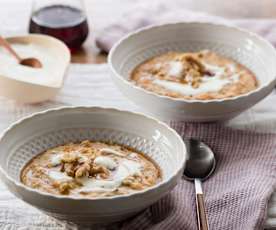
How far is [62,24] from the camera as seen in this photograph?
253cm

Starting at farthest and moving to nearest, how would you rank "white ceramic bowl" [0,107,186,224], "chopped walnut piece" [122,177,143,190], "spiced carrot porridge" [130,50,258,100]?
1. "spiced carrot porridge" [130,50,258,100]
2. "chopped walnut piece" [122,177,143,190]
3. "white ceramic bowl" [0,107,186,224]

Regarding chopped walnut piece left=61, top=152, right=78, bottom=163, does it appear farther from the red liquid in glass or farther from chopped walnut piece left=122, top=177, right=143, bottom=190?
the red liquid in glass

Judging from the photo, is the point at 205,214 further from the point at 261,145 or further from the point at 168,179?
the point at 261,145

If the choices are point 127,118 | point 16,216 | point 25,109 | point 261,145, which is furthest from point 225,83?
point 16,216

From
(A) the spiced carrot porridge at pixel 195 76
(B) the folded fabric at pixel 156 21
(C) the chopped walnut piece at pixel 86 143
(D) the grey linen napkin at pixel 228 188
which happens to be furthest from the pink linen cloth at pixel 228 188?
(B) the folded fabric at pixel 156 21

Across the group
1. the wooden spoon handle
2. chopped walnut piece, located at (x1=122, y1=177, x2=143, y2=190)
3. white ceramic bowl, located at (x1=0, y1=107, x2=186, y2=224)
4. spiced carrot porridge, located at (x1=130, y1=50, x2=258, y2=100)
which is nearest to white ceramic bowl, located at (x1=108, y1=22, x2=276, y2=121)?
spiced carrot porridge, located at (x1=130, y1=50, x2=258, y2=100)

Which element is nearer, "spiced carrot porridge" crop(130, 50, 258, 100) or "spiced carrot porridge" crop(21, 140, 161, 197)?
"spiced carrot porridge" crop(21, 140, 161, 197)

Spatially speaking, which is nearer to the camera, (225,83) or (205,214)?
(205,214)

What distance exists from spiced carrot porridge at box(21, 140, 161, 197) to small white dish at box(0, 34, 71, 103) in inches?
15.9

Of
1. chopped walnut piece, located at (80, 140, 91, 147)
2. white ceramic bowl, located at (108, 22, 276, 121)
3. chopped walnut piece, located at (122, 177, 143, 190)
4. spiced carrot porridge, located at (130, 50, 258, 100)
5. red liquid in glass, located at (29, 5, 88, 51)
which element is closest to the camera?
chopped walnut piece, located at (122, 177, 143, 190)

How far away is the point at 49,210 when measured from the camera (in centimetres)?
155

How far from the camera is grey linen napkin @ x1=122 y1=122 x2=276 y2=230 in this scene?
5.69ft

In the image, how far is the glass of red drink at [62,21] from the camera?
2.52 meters

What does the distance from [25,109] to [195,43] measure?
0.60m
